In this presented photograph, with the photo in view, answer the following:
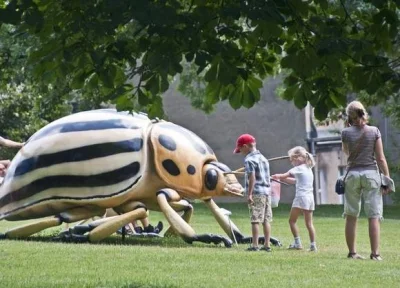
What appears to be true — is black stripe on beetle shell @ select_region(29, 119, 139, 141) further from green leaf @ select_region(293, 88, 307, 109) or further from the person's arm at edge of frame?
green leaf @ select_region(293, 88, 307, 109)

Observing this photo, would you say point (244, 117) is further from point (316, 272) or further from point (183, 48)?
point (183, 48)

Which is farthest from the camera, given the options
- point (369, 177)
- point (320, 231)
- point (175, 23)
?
point (320, 231)

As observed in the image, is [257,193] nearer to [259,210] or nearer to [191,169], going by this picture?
[259,210]

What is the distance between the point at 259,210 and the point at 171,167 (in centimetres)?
167

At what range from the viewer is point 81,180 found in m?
15.2

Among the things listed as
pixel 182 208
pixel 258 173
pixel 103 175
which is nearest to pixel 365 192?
pixel 258 173

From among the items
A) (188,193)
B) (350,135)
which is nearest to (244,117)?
(188,193)

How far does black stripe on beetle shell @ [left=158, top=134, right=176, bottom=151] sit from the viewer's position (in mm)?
15453

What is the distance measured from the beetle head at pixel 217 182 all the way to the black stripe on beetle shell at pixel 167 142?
2.12 feet

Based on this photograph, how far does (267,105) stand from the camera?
41094 millimetres

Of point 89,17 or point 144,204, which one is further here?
point 144,204

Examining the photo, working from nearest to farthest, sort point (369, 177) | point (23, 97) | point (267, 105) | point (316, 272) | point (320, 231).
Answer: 1. point (316, 272)
2. point (369, 177)
3. point (320, 231)
4. point (23, 97)
5. point (267, 105)

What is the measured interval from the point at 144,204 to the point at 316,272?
5.06 meters

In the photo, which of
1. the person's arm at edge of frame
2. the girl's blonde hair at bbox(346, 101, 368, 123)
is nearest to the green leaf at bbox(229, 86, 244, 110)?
the girl's blonde hair at bbox(346, 101, 368, 123)
